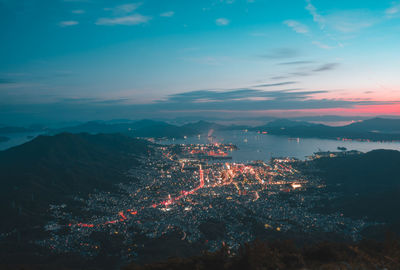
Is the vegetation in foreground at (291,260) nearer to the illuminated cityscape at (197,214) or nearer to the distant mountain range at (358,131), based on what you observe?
the illuminated cityscape at (197,214)

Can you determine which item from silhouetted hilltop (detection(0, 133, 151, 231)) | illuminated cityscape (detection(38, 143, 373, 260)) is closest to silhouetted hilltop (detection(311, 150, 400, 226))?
illuminated cityscape (detection(38, 143, 373, 260))

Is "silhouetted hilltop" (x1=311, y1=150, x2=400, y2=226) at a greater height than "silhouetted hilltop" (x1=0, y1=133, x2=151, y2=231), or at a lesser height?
lesser

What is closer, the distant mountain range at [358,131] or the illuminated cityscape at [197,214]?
the illuminated cityscape at [197,214]

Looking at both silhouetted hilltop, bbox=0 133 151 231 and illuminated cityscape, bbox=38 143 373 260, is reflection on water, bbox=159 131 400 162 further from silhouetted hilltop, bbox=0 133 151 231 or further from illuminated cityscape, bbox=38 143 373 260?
silhouetted hilltop, bbox=0 133 151 231

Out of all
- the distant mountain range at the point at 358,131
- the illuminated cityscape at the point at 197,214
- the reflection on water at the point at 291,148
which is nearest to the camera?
the illuminated cityscape at the point at 197,214

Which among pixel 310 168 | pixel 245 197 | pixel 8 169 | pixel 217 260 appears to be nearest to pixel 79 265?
pixel 217 260

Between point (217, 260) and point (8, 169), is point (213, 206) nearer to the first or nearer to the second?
point (217, 260)

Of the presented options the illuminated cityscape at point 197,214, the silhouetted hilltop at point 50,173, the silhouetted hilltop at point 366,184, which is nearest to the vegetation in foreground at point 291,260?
the illuminated cityscape at point 197,214

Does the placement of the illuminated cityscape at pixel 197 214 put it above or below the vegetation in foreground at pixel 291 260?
below

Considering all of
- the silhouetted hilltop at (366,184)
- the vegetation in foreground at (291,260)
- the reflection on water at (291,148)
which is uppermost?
the vegetation in foreground at (291,260)
